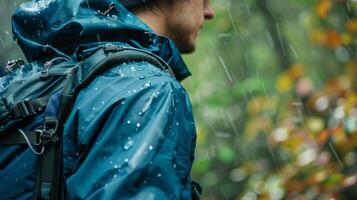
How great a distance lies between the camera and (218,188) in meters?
12.3

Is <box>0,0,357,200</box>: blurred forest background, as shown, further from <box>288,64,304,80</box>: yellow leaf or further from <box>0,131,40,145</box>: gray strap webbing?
<box>0,131,40,145</box>: gray strap webbing

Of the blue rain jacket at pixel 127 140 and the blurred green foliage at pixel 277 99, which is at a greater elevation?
the blue rain jacket at pixel 127 140

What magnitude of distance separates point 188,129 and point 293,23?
8.75 metres

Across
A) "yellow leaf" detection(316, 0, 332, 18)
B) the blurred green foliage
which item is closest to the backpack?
the blurred green foliage

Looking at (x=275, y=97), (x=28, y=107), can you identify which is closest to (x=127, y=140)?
(x=28, y=107)

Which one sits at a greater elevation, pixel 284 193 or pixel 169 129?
pixel 169 129

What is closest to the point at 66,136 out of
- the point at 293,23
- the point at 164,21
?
the point at 164,21

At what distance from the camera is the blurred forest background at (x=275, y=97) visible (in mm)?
7066

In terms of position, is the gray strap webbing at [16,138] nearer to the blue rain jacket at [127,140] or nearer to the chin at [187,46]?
the blue rain jacket at [127,140]

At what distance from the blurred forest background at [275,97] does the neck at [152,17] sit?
3.60 m

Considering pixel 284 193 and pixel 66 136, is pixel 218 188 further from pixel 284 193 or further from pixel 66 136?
pixel 66 136

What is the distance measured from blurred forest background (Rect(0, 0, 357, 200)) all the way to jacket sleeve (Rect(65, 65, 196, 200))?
4.21 metres

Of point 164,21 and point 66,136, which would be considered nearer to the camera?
point 66,136

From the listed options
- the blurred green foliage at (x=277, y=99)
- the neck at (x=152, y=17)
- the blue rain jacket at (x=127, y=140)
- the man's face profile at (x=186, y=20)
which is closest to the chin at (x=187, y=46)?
the man's face profile at (x=186, y=20)
